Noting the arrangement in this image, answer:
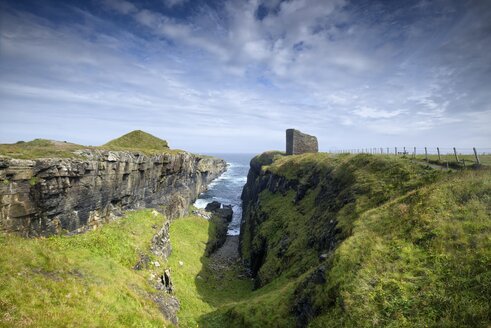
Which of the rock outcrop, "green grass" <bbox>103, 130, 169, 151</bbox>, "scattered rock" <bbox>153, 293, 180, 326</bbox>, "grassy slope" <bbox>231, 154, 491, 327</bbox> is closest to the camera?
"grassy slope" <bbox>231, 154, 491, 327</bbox>

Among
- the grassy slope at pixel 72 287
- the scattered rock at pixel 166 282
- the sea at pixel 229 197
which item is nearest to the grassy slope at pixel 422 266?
the grassy slope at pixel 72 287

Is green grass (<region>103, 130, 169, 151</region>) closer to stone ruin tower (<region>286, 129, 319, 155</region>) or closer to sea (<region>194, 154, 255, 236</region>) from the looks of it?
sea (<region>194, 154, 255, 236</region>)

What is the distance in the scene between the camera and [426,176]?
2805 centimetres

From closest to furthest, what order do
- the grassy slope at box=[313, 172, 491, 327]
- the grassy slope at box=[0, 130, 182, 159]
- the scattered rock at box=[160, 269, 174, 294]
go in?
the grassy slope at box=[313, 172, 491, 327]
the scattered rock at box=[160, 269, 174, 294]
the grassy slope at box=[0, 130, 182, 159]

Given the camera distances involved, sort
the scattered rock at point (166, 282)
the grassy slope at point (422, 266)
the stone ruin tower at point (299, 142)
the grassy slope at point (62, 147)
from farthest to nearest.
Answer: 1. the stone ruin tower at point (299, 142)
2. the grassy slope at point (62, 147)
3. the scattered rock at point (166, 282)
4. the grassy slope at point (422, 266)

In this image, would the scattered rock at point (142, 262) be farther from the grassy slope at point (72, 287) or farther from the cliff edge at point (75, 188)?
the cliff edge at point (75, 188)

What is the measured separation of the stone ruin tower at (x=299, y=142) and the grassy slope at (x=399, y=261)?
51545 millimetres

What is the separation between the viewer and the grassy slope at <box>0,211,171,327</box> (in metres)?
13.7

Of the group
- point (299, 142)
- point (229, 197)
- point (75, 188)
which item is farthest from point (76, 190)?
point (229, 197)

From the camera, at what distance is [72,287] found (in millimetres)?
16781

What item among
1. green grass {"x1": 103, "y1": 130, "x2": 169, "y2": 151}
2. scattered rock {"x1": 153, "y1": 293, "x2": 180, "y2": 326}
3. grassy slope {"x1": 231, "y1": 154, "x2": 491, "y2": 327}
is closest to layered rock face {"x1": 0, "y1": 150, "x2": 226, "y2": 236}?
scattered rock {"x1": 153, "y1": 293, "x2": 180, "y2": 326}

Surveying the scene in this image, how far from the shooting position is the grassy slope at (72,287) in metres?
13.7

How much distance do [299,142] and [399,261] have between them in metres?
70.0

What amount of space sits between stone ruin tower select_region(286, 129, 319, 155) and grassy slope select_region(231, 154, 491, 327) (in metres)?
51.5
